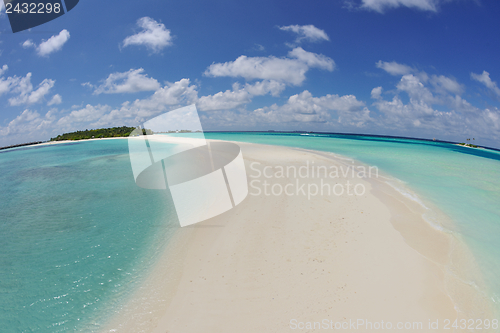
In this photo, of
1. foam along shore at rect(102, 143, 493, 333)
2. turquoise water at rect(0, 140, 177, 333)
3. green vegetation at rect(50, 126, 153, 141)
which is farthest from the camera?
green vegetation at rect(50, 126, 153, 141)

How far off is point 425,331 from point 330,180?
836cm

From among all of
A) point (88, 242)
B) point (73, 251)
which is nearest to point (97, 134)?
point (88, 242)

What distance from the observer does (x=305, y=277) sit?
166 inches

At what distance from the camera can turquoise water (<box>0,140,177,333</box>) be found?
363cm

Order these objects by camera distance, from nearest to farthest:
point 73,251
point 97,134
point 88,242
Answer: point 73,251
point 88,242
point 97,134

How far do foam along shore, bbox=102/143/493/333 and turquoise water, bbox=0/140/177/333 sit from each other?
2.06ft

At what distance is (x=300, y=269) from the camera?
4457 millimetres

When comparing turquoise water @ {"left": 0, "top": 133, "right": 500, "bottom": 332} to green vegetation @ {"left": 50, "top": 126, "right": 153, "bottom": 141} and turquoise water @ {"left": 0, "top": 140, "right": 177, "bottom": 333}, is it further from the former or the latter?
green vegetation @ {"left": 50, "top": 126, "right": 153, "bottom": 141}

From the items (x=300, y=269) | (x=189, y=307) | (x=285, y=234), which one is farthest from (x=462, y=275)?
(x=189, y=307)

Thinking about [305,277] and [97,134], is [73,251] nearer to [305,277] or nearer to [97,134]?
[305,277]

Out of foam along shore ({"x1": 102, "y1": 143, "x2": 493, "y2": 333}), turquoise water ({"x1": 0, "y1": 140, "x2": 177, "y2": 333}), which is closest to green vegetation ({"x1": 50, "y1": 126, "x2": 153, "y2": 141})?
turquoise water ({"x1": 0, "y1": 140, "x2": 177, "y2": 333})

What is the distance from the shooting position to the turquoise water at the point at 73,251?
3627 millimetres

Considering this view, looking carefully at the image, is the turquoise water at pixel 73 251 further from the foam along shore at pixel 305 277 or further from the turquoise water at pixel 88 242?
the foam along shore at pixel 305 277

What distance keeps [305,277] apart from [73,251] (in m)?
5.72
